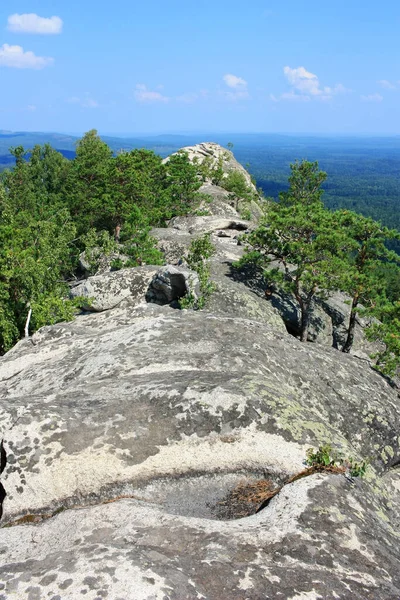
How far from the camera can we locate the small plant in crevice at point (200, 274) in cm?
2114

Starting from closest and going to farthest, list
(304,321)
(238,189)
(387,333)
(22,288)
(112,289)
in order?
(22,288) → (112,289) → (387,333) → (304,321) → (238,189)

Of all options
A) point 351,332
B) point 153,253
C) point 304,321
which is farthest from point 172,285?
point 351,332

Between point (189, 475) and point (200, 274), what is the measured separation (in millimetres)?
14531

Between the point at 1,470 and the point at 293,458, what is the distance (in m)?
5.52

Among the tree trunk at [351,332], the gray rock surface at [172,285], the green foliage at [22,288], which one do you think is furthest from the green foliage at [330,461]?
the tree trunk at [351,332]

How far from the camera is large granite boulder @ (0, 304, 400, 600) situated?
5.94m

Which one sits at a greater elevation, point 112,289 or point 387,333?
point 112,289

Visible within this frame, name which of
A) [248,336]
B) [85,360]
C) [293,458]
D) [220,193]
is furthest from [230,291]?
[220,193]

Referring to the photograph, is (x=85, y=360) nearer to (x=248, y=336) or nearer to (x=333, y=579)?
(x=248, y=336)

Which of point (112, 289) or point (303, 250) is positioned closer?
point (112, 289)

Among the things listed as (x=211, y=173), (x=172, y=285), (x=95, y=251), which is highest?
(x=211, y=173)

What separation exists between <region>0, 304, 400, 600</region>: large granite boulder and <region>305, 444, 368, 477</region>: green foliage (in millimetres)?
269

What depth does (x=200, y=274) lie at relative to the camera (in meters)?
22.5

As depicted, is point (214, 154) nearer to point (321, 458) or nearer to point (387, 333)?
point (387, 333)
